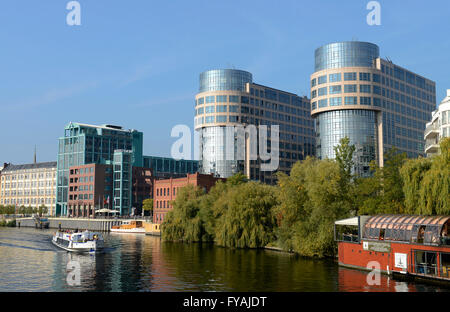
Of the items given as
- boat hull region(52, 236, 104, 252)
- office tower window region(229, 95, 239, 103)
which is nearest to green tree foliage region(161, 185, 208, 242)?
boat hull region(52, 236, 104, 252)

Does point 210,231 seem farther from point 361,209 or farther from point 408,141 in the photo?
point 408,141

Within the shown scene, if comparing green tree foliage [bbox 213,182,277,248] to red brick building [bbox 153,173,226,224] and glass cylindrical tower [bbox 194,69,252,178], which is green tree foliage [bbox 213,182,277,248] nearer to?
red brick building [bbox 153,173,226,224]

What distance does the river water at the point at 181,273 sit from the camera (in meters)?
43.2

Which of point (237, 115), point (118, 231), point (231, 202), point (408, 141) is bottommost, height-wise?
point (118, 231)

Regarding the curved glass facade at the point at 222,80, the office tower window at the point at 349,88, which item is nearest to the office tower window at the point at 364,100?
the office tower window at the point at 349,88

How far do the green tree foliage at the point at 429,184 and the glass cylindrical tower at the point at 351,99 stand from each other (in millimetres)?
89191

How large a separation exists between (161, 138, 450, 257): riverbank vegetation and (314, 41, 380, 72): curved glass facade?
69.9m

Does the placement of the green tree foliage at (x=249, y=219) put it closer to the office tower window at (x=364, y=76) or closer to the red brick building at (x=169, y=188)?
the red brick building at (x=169, y=188)

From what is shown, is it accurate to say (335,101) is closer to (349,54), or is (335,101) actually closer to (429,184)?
(349,54)
